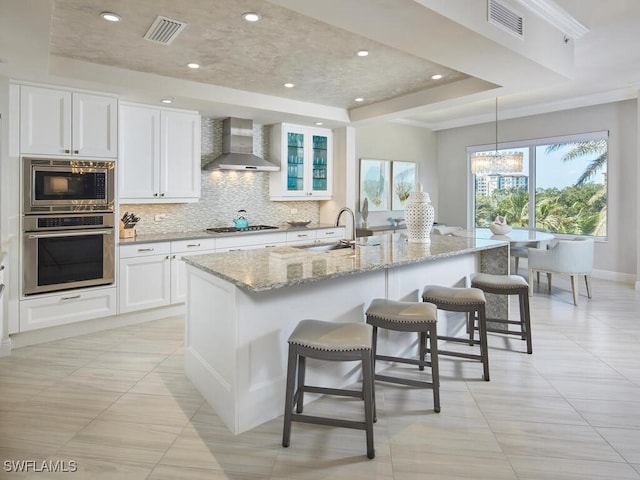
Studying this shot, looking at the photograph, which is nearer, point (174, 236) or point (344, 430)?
point (344, 430)

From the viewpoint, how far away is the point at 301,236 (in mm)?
5707

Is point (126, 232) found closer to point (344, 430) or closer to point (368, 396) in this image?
point (344, 430)

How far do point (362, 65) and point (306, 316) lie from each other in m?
2.62

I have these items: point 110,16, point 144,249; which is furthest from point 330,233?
point 110,16

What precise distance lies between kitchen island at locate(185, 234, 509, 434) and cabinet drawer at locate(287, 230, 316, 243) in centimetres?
222

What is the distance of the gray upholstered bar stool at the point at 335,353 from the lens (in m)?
2.05

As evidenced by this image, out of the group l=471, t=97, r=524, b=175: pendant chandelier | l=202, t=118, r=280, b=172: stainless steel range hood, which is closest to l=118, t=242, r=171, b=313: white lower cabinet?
l=202, t=118, r=280, b=172: stainless steel range hood

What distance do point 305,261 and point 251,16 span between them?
69.0 inches

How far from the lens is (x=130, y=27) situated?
3.03 meters

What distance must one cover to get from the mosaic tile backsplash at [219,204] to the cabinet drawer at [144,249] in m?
0.69

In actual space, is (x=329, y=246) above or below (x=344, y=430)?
above

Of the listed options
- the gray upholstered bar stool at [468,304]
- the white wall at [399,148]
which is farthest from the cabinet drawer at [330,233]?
the gray upholstered bar stool at [468,304]

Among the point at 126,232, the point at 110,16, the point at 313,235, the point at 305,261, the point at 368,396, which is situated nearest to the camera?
the point at 368,396

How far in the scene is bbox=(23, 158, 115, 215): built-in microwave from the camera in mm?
3609
